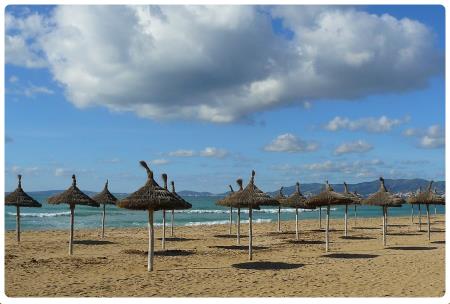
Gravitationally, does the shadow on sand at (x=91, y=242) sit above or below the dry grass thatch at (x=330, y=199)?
below

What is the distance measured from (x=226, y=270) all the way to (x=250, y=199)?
8.20 feet

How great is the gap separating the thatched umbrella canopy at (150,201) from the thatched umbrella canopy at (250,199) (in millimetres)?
2730

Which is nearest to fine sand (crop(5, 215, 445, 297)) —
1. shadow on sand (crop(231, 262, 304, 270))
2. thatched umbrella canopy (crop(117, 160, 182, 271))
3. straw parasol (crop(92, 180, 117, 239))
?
shadow on sand (crop(231, 262, 304, 270))

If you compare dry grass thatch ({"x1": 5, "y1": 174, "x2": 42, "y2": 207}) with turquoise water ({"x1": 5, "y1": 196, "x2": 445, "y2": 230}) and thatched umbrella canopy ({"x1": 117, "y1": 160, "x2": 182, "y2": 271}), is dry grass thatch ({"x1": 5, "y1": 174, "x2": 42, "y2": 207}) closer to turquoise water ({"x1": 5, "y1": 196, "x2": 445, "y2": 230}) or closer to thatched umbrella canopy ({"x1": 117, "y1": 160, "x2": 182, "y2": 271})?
thatched umbrella canopy ({"x1": 117, "y1": 160, "x2": 182, "y2": 271})

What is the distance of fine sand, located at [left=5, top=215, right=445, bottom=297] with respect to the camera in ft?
34.7

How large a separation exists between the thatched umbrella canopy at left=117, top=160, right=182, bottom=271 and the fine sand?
923 mm

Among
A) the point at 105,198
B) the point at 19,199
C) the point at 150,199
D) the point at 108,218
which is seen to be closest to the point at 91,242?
the point at 105,198

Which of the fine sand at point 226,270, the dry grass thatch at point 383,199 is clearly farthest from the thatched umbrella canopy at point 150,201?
the dry grass thatch at point 383,199

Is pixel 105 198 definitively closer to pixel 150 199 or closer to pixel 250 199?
pixel 250 199

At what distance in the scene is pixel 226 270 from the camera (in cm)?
1332

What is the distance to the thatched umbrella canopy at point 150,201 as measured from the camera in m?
12.8

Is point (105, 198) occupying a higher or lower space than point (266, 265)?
higher

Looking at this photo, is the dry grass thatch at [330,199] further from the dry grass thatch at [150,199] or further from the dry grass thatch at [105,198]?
the dry grass thatch at [105,198]
